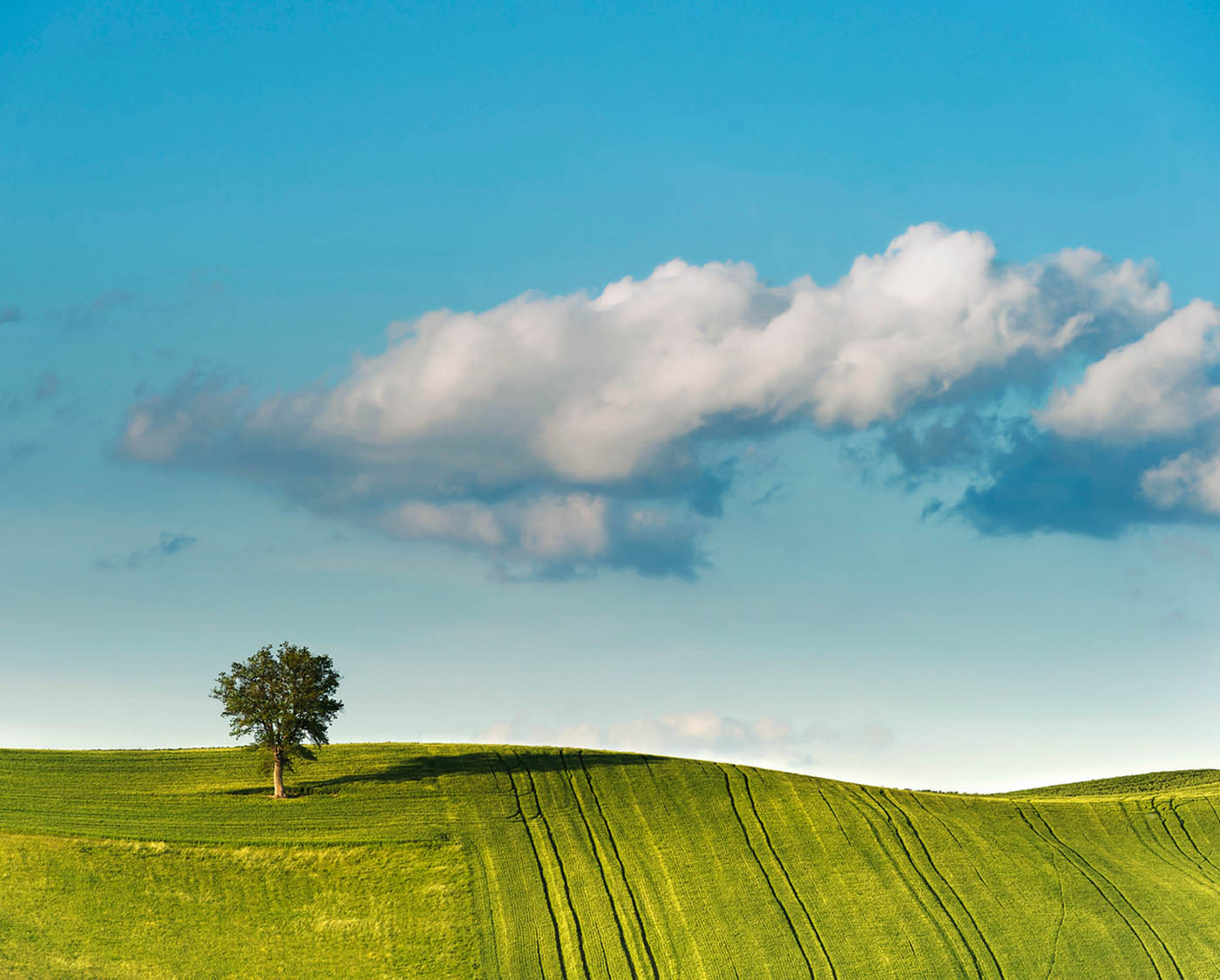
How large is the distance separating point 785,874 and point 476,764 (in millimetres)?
22363

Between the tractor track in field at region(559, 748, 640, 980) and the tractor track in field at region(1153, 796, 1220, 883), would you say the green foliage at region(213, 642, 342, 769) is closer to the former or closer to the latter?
the tractor track in field at region(559, 748, 640, 980)

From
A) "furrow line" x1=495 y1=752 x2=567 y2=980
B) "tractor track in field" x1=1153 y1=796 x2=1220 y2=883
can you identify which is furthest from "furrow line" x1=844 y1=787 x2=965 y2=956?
"tractor track in field" x1=1153 y1=796 x2=1220 y2=883

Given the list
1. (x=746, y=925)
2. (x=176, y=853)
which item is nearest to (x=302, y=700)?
(x=176, y=853)

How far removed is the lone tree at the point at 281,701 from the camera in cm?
6612

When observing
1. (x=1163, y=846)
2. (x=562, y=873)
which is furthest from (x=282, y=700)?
(x=1163, y=846)

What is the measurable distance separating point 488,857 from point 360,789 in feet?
37.7

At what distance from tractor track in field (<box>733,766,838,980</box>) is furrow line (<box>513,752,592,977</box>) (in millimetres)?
11204

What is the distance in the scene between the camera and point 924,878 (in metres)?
60.6

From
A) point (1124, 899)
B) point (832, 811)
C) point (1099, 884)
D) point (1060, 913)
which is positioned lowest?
point (1060, 913)

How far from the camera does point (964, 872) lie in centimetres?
6181

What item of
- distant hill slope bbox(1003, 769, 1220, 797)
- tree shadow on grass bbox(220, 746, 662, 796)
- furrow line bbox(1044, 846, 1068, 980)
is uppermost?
tree shadow on grass bbox(220, 746, 662, 796)

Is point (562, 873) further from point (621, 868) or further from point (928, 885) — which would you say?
point (928, 885)

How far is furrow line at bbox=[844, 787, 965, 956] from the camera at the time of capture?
55.0 m

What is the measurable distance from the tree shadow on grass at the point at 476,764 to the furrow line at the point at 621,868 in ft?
4.46
